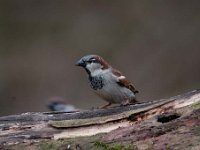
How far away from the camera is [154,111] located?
5.21m

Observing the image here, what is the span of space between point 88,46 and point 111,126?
11.2 metres

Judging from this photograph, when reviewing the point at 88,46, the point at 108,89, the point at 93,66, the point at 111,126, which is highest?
the point at 88,46

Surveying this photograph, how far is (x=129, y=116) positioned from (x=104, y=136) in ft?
1.01

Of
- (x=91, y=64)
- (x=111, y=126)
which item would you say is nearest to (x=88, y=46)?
(x=91, y=64)

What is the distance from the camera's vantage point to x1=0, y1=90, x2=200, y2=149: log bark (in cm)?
481

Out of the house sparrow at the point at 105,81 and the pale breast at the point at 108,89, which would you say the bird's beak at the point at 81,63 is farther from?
the pale breast at the point at 108,89

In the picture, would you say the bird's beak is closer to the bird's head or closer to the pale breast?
the bird's head

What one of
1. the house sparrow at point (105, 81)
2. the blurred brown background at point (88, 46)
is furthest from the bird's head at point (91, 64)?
the blurred brown background at point (88, 46)

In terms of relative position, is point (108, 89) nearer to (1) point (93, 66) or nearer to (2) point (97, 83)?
(2) point (97, 83)

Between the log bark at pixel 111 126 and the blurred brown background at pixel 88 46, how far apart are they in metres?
7.88

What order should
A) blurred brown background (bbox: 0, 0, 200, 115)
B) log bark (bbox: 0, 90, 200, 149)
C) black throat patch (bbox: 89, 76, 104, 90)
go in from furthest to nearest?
blurred brown background (bbox: 0, 0, 200, 115), black throat patch (bbox: 89, 76, 104, 90), log bark (bbox: 0, 90, 200, 149)

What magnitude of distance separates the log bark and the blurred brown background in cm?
788

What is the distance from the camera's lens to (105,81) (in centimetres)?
633

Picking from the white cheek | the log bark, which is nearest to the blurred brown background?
the white cheek
